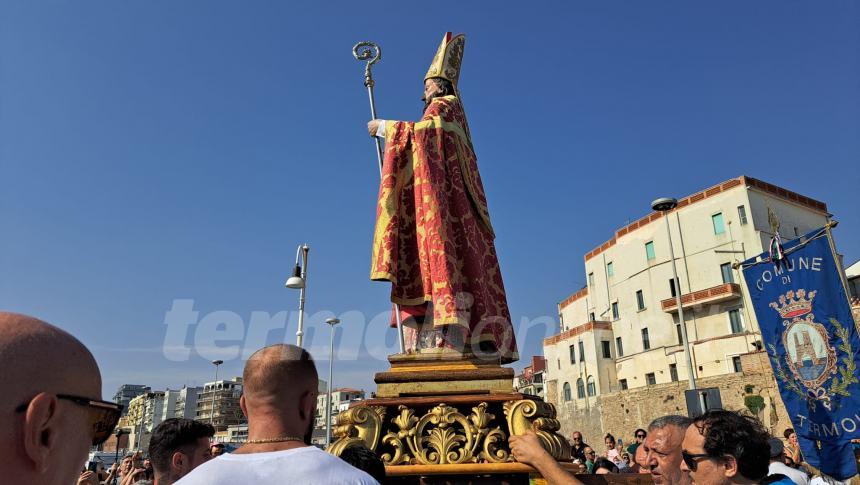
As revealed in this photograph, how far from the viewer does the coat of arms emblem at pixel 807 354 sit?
22.9ft

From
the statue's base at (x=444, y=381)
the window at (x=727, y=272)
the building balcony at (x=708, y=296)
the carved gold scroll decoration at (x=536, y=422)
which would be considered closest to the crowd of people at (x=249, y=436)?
the carved gold scroll decoration at (x=536, y=422)

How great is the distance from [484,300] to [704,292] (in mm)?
34053

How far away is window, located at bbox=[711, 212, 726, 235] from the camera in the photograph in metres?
34.7

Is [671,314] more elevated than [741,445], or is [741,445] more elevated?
[671,314]

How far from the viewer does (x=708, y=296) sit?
33875 mm

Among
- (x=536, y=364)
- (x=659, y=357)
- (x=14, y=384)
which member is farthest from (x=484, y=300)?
(x=536, y=364)

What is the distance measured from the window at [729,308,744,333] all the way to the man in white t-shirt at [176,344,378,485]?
36511 millimetres

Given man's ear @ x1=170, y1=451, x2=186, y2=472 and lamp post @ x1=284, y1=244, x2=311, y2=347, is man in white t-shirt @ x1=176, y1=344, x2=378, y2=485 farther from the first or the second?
lamp post @ x1=284, y1=244, x2=311, y2=347

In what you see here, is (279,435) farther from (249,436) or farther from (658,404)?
(658,404)

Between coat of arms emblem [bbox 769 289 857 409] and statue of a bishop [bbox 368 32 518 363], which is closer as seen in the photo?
statue of a bishop [bbox 368 32 518 363]

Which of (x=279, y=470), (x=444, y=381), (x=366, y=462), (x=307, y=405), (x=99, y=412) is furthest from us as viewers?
(x=444, y=381)

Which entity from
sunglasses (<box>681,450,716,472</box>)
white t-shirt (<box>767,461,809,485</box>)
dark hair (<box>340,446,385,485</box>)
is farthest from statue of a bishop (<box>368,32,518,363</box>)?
white t-shirt (<box>767,461,809,485</box>)

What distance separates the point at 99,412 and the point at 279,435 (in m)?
0.79

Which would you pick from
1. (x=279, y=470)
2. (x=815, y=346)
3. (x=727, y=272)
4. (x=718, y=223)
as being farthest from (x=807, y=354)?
(x=718, y=223)
